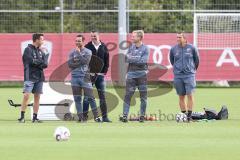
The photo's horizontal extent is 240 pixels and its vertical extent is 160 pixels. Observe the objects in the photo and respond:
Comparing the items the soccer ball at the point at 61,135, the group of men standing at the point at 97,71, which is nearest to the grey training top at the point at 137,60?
the group of men standing at the point at 97,71

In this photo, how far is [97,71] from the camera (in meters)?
21.1

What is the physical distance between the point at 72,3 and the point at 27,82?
65.3 feet

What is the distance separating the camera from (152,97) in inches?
1155

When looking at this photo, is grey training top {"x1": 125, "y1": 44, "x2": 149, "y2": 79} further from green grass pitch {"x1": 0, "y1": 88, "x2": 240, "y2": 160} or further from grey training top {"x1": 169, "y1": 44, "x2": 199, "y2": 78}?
green grass pitch {"x1": 0, "y1": 88, "x2": 240, "y2": 160}

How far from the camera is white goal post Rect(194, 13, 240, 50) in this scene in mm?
36000

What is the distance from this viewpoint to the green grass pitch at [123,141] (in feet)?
45.8

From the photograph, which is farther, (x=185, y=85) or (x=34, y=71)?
(x=185, y=85)

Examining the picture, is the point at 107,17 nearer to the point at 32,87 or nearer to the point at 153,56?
the point at 153,56

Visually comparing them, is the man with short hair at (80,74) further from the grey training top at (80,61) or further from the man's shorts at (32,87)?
the man's shorts at (32,87)

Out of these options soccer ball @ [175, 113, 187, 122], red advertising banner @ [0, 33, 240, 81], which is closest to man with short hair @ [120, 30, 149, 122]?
soccer ball @ [175, 113, 187, 122]

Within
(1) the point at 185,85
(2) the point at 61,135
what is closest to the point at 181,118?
(1) the point at 185,85

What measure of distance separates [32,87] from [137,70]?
2438mm

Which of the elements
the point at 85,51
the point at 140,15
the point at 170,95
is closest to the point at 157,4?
the point at 140,15

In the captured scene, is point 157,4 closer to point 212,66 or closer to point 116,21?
point 116,21
